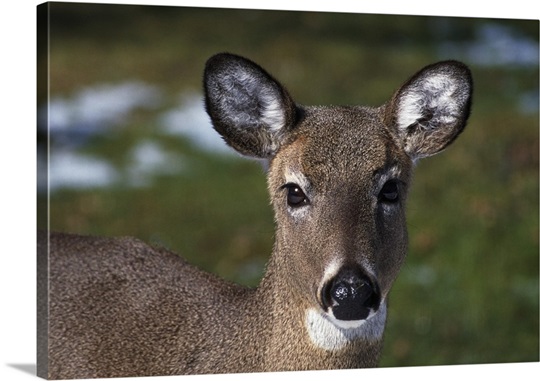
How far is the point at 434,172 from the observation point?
10.5 metres

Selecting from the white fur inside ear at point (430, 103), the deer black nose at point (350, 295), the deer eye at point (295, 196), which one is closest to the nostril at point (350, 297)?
the deer black nose at point (350, 295)

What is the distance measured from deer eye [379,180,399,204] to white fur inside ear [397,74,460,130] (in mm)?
425

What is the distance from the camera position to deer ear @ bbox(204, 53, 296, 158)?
713 cm

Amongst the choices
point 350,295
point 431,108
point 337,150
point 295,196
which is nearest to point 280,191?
point 295,196

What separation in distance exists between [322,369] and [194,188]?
133 inches

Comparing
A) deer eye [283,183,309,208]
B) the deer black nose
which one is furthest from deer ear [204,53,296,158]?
the deer black nose

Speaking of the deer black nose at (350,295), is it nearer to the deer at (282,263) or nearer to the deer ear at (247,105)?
the deer at (282,263)

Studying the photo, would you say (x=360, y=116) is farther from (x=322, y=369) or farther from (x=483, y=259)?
(x=483, y=259)

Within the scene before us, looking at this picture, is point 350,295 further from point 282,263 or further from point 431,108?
point 431,108

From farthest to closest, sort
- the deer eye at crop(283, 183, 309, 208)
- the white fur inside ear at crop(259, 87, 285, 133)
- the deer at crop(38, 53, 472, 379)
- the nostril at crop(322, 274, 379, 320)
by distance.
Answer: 1. the white fur inside ear at crop(259, 87, 285, 133)
2. the deer eye at crop(283, 183, 309, 208)
3. the deer at crop(38, 53, 472, 379)
4. the nostril at crop(322, 274, 379, 320)

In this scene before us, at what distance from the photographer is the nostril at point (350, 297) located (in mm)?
6281

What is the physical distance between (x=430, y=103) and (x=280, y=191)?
1059 mm

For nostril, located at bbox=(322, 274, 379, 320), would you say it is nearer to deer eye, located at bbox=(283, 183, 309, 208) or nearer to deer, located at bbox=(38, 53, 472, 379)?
deer, located at bbox=(38, 53, 472, 379)

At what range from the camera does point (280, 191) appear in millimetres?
6922
